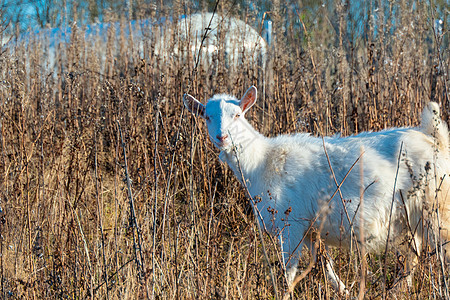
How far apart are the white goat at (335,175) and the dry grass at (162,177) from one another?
0.65 feet

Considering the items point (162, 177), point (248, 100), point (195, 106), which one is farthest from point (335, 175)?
point (162, 177)

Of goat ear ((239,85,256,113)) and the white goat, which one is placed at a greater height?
goat ear ((239,85,256,113))

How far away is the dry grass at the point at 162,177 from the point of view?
102 inches

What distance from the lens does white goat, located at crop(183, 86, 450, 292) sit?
2.91 m

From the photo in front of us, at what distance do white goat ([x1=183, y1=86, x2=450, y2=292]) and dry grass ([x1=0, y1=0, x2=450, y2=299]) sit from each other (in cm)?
20

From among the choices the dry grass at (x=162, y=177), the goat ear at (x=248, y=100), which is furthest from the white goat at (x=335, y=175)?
the dry grass at (x=162, y=177)

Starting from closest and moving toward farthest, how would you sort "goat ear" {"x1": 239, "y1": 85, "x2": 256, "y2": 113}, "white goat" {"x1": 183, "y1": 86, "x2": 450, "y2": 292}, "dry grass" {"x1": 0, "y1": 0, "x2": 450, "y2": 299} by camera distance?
"dry grass" {"x1": 0, "y1": 0, "x2": 450, "y2": 299}, "white goat" {"x1": 183, "y1": 86, "x2": 450, "y2": 292}, "goat ear" {"x1": 239, "y1": 85, "x2": 256, "y2": 113}

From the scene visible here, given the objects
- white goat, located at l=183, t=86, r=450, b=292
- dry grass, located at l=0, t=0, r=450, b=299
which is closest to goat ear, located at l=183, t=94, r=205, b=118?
white goat, located at l=183, t=86, r=450, b=292

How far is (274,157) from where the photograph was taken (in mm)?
3318

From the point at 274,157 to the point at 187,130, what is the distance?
4.61ft

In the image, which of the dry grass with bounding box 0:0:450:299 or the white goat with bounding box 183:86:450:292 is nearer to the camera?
the dry grass with bounding box 0:0:450:299

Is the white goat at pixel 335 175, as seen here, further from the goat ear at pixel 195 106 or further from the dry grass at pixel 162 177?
the dry grass at pixel 162 177

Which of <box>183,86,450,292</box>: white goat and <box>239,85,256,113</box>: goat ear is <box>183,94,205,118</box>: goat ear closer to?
<box>183,86,450,292</box>: white goat

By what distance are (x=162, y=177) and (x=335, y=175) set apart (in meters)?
1.42
